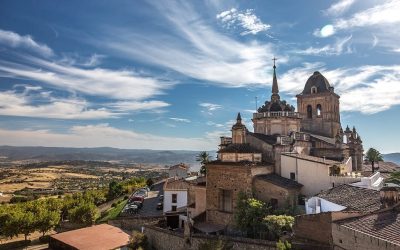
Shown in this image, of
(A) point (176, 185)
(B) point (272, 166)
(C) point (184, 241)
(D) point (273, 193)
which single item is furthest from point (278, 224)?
(A) point (176, 185)

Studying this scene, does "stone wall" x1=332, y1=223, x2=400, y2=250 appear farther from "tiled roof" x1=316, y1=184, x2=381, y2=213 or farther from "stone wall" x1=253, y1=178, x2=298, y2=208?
"stone wall" x1=253, y1=178, x2=298, y2=208

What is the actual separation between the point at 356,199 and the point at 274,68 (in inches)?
1011

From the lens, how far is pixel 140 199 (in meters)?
49.9

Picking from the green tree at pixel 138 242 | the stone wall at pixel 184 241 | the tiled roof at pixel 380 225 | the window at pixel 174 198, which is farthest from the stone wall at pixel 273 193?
the window at pixel 174 198

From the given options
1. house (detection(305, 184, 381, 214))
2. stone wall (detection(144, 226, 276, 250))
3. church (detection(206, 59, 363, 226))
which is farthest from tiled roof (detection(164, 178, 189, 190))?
house (detection(305, 184, 381, 214))

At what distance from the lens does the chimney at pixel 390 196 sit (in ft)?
63.5

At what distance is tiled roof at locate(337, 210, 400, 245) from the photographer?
14750 mm

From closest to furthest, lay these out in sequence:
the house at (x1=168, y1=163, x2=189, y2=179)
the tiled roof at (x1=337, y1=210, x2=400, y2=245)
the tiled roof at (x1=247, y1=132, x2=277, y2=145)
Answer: the tiled roof at (x1=337, y1=210, x2=400, y2=245) < the tiled roof at (x1=247, y1=132, x2=277, y2=145) < the house at (x1=168, y1=163, x2=189, y2=179)

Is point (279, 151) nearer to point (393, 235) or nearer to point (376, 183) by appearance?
point (376, 183)

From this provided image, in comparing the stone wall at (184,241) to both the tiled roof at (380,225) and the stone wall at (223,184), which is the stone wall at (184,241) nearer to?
the stone wall at (223,184)

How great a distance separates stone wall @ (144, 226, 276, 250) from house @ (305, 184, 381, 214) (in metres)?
4.82

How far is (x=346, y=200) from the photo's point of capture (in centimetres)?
2284

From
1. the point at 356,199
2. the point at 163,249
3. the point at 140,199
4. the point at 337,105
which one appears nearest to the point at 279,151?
the point at 356,199

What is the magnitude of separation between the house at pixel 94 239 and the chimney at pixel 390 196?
69.7 feet
